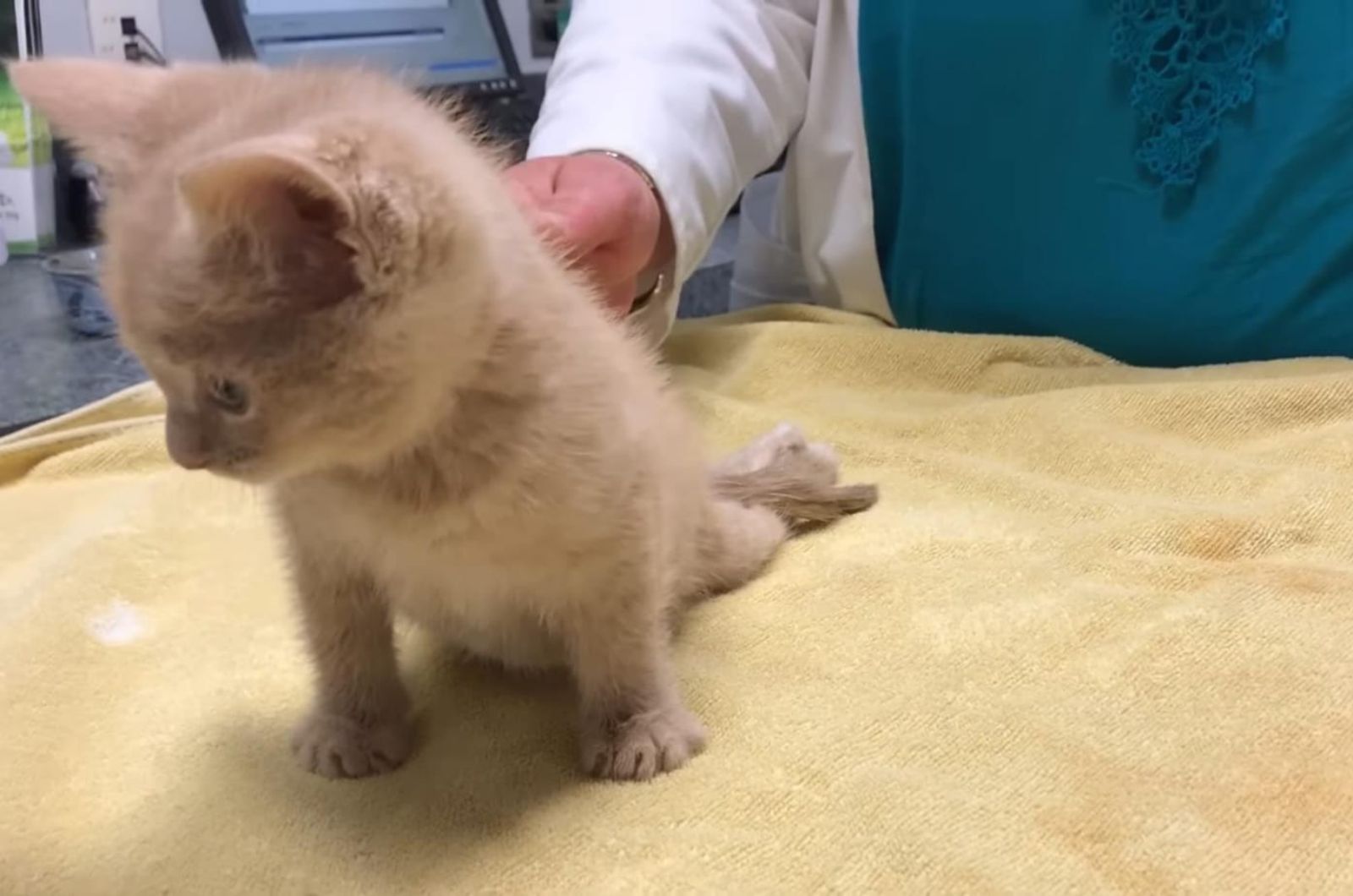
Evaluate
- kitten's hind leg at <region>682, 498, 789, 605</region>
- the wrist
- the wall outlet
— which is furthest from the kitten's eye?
the wall outlet

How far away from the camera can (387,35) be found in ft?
6.03

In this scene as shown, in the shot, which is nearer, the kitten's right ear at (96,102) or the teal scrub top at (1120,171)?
the kitten's right ear at (96,102)

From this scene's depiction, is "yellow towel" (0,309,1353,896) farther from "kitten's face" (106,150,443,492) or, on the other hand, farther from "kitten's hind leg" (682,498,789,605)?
"kitten's face" (106,150,443,492)

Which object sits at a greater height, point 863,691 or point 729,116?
point 729,116

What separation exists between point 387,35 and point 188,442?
1374 millimetres

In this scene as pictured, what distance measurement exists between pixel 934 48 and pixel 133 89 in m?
0.83

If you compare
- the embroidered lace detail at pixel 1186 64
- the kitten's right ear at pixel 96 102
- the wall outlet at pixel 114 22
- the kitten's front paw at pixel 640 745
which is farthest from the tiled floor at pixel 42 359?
the embroidered lace detail at pixel 1186 64

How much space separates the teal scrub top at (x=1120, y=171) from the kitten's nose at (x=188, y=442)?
86cm

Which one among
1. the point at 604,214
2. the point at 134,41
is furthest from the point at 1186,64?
the point at 134,41

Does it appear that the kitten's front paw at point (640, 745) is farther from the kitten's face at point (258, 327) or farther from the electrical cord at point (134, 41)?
the electrical cord at point (134, 41)

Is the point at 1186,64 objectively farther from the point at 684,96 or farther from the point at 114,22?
the point at 114,22

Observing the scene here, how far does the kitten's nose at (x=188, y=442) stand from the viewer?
0.60m

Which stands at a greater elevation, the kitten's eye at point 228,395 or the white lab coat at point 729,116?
the kitten's eye at point 228,395

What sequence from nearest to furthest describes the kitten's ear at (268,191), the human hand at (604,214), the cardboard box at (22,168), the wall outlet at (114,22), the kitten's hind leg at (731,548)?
the kitten's ear at (268,191) < the kitten's hind leg at (731,548) < the human hand at (604,214) < the cardboard box at (22,168) < the wall outlet at (114,22)
